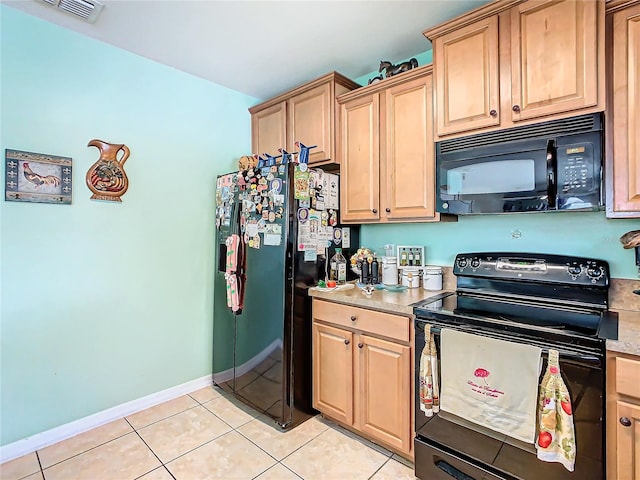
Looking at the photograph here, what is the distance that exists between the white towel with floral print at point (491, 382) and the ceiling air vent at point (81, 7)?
100 inches

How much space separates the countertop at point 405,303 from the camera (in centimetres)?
119

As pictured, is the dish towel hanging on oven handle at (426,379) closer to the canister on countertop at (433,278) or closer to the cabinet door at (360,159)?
the canister on countertop at (433,278)

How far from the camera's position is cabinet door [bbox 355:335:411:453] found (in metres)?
1.78

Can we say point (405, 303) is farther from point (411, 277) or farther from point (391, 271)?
point (391, 271)

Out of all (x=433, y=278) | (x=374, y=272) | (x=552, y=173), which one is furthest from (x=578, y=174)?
(x=374, y=272)

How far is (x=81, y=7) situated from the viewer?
188 cm

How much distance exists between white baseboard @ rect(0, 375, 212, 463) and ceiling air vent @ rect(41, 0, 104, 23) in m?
2.48

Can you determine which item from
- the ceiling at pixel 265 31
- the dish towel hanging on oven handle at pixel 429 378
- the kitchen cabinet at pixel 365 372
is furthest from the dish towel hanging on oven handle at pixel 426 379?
the ceiling at pixel 265 31

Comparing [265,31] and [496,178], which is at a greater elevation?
[265,31]

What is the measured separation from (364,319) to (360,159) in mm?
1110

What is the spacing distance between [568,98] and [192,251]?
258 centimetres

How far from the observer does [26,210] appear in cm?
199

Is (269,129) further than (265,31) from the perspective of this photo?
Yes

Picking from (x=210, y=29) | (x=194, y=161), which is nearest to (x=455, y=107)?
(x=210, y=29)
